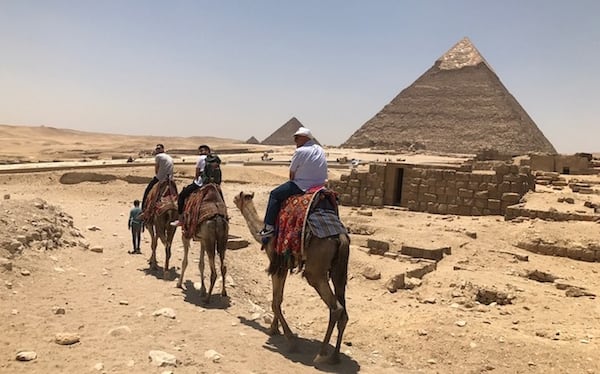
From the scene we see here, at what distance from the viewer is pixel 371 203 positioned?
54.6 feet

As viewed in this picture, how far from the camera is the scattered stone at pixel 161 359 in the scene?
12.9ft

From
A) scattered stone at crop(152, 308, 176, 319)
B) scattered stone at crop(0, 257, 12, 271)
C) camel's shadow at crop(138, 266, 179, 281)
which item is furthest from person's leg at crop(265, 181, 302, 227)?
scattered stone at crop(0, 257, 12, 271)

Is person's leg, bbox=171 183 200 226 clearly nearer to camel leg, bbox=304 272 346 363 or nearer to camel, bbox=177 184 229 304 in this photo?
camel, bbox=177 184 229 304

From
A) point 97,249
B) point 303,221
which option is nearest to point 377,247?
point 97,249

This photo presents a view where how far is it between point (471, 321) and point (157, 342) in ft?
12.2

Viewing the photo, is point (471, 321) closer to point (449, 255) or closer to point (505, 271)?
point (505, 271)

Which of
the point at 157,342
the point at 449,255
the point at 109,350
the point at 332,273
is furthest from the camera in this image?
the point at 449,255

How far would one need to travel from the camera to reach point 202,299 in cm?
621

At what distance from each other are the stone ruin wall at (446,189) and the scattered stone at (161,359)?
41.2 ft

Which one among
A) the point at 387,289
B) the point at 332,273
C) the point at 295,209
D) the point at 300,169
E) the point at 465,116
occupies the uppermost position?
the point at 465,116

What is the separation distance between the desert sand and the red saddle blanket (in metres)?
0.95

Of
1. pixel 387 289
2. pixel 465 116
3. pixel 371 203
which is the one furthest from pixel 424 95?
pixel 387 289

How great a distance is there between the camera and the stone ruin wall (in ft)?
48.8

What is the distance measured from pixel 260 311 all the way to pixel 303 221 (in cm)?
196
